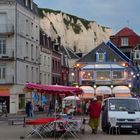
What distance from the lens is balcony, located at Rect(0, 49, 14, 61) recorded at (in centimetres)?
6538

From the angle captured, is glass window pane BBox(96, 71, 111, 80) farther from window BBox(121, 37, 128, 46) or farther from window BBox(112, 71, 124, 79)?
window BBox(121, 37, 128, 46)

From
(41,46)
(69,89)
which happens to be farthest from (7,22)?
(69,89)

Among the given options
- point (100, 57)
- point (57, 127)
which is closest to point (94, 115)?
point (57, 127)

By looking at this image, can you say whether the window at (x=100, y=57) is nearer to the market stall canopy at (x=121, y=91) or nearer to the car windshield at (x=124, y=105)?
the market stall canopy at (x=121, y=91)

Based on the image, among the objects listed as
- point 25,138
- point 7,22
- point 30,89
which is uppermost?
point 7,22

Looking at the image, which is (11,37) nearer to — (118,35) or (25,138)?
(25,138)

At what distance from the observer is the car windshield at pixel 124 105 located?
27.5 meters

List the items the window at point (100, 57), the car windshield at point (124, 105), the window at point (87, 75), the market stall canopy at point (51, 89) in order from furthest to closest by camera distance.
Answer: the window at point (100, 57) < the window at point (87, 75) < the car windshield at point (124, 105) < the market stall canopy at point (51, 89)

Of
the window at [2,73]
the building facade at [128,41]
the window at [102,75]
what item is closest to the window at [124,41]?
the building facade at [128,41]

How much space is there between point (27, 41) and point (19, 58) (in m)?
4.11

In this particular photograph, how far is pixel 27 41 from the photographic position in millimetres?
70062

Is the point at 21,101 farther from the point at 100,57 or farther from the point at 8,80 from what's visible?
the point at 100,57

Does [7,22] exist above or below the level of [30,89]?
above

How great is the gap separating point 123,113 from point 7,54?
132 ft
